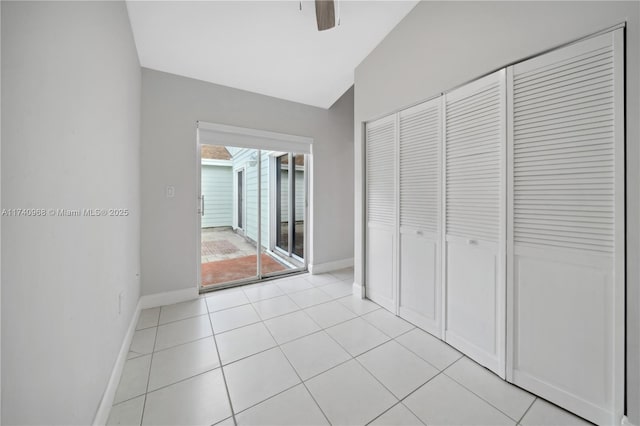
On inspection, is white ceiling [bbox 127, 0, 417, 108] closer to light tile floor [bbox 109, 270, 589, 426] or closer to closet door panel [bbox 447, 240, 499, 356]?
closet door panel [bbox 447, 240, 499, 356]

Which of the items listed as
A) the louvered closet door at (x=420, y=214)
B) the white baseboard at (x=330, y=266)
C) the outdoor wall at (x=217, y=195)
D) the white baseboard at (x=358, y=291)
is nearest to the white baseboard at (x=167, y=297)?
the outdoor wall at (x=217, y=195)

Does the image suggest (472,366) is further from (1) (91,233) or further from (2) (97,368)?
(1) (91,233)

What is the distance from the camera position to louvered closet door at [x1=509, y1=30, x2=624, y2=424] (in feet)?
4.07

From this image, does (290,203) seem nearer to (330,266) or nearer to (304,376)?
(330,266)

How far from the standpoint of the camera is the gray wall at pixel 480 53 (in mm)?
1168

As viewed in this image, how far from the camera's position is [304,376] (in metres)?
1.67

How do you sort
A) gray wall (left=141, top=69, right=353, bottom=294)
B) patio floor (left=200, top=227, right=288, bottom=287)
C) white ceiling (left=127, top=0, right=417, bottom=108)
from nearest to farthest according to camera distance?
white ceiling (left=127, top=0, right=417, bottom=108), gray wall (left=141, top=69, right=353, bottom=294), patio floor (left=200, top=227, right=288, bottom=287)

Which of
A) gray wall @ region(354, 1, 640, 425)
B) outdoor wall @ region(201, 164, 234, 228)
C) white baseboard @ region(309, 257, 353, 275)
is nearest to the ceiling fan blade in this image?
gray wall @ region(354, 1, 640, 425)

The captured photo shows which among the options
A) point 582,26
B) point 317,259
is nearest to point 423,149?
point 582,26

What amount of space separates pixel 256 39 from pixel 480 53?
6.65ft

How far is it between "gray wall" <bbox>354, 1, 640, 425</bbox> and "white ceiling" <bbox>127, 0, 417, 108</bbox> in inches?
11.4

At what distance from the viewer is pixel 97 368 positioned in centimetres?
125

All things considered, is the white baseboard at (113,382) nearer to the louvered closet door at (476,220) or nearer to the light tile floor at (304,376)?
the light tile floor at (304,376)

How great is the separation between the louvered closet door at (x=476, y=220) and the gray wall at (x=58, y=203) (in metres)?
2.39
